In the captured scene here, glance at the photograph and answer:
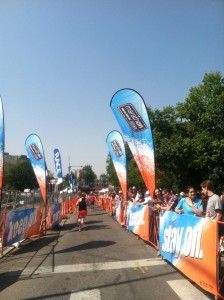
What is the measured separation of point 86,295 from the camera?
5777 millimetres

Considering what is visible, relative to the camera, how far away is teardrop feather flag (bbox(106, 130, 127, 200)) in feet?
55.7

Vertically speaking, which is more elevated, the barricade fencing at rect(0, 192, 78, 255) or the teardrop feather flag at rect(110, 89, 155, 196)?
the teardrop feather flag at rect(110, 89, 155, 196)

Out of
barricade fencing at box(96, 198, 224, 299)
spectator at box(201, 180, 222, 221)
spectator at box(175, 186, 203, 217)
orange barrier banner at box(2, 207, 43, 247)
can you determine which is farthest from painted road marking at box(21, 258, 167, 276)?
orange barrier banner at box(2, 207, 43, 247)

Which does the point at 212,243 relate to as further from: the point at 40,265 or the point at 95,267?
the point at 40,265

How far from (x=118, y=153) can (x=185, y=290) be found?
12003mm

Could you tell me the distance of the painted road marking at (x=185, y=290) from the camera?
5.55 metres

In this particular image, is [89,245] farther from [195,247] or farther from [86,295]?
[195,247]

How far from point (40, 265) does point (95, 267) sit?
138 centimetres

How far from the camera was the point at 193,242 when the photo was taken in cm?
613

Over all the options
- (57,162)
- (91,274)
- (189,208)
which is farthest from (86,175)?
(91,274)

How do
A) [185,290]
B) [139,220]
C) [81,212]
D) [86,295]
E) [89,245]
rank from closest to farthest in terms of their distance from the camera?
[86,295], [185,290], [89,245], [139,220], [81,212]

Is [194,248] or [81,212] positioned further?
[81,212]

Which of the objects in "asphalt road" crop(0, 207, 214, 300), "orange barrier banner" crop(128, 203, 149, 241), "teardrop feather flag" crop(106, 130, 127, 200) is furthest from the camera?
"teardrop feather flag" crop(106, 130, 127, 200)

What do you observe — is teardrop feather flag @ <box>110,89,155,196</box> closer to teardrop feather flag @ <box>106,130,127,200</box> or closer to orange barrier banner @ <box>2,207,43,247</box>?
orange barrier banner @ <box>2,207,43,247</box>
